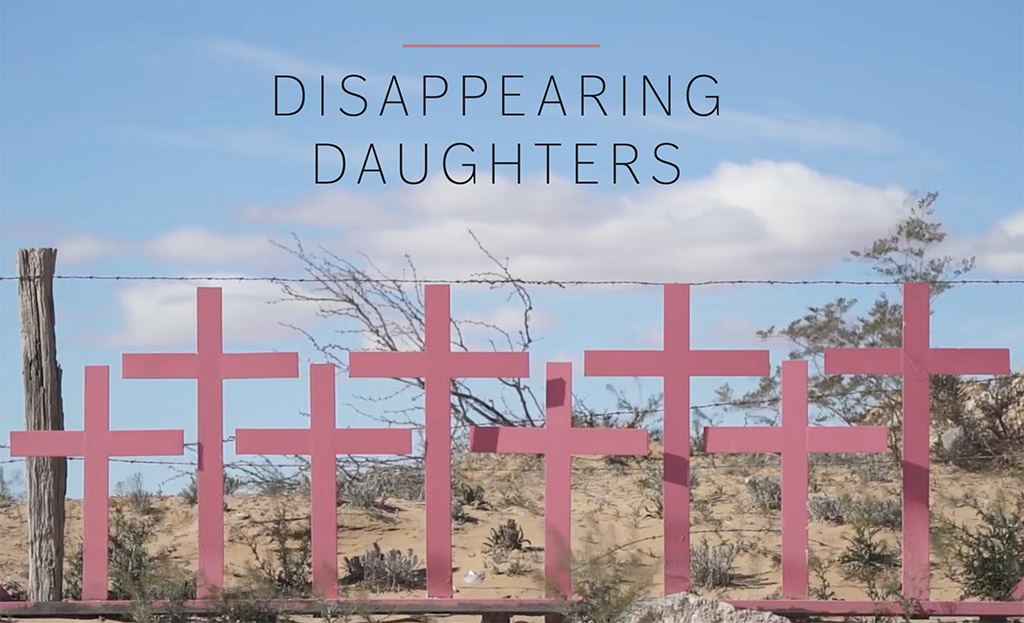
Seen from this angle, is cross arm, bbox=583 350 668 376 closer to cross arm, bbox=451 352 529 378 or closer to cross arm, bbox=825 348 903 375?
cross arm, bbox=451 352 529 378

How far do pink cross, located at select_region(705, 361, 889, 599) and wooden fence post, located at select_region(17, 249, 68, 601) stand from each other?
4.53 meters

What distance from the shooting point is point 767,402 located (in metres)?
11.0

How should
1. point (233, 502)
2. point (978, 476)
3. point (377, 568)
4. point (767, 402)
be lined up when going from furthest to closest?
1. point (978, 476)
2. point (233, 502)
3. point (767, 402)
4. point (377, 568)

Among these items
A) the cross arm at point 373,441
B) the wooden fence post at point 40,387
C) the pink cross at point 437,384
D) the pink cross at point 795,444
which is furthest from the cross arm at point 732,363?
the wooden fence post at point 40,387

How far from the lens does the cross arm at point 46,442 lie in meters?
8.60

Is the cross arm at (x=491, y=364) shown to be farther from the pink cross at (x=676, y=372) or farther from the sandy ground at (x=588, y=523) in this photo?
the sandy ground at (x=588, y=523)

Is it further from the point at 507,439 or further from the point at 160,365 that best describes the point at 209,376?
the point at 507,439

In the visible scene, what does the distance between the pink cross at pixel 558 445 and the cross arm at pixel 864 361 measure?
1.30m

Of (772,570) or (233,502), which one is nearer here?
(772,570)

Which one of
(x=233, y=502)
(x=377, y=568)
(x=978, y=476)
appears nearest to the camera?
(x=377, y=568)

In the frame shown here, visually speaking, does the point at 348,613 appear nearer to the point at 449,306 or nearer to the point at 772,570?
the point at 449,306

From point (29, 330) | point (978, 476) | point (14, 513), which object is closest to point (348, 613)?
point (29, 330)

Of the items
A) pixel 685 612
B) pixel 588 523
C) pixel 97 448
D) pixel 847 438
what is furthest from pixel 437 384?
pixel 588 523

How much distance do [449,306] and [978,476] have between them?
327 inches
